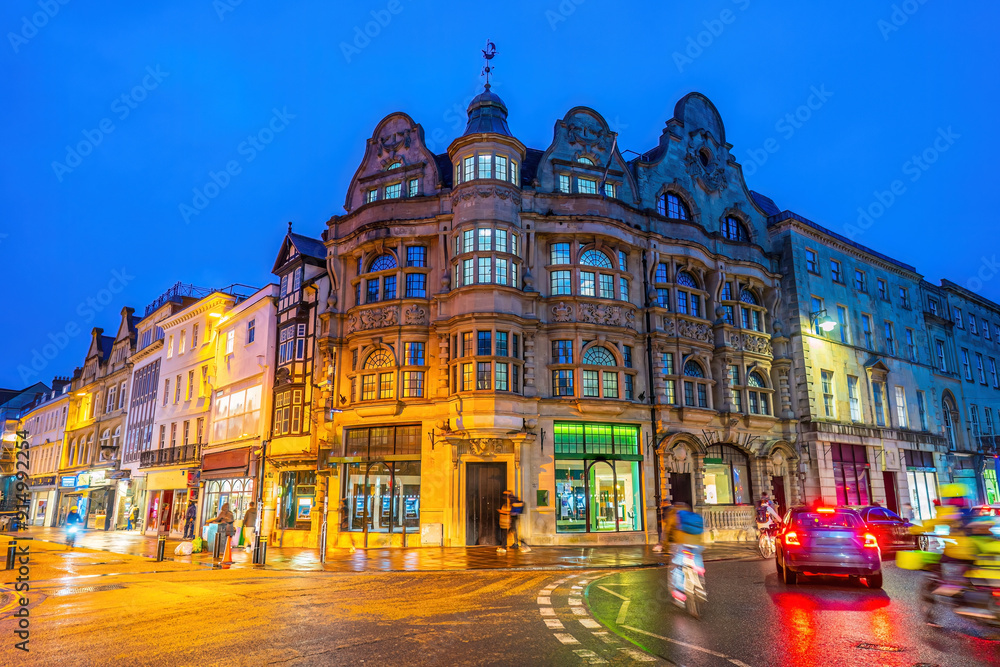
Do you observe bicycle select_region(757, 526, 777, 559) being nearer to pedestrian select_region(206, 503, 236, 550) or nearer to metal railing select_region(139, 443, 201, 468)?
pedestrian select_region(206, 503, 236, 550)

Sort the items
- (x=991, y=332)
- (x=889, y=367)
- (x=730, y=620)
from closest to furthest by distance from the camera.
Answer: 1. (x=730, y=620)
2. (x=889, y=367)
3. (x=991, y=332)

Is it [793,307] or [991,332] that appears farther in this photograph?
[991,332]

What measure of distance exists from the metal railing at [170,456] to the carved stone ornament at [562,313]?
23.7m

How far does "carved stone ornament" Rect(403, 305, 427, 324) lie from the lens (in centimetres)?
2813

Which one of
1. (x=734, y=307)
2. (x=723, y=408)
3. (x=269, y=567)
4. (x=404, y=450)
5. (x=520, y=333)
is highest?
(x=734, y=307)

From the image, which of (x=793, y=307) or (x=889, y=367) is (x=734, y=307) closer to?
(x=793, y=307)

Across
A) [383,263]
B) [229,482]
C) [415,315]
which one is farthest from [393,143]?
[229,482]

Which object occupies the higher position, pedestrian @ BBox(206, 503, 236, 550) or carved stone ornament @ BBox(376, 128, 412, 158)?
carved stone ornament @ BBox(376, 128, 412, 158)

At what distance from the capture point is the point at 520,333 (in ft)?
88.5

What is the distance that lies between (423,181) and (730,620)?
24338 millimetres

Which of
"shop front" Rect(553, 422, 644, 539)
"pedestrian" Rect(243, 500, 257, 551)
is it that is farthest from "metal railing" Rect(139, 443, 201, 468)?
"shop front" Rect(553, 422, 644, 539)

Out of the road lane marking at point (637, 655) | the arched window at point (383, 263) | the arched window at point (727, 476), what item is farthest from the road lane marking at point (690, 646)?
the arched window at point (383, 263)

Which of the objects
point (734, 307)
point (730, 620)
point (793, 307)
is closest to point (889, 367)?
point (793, 307)

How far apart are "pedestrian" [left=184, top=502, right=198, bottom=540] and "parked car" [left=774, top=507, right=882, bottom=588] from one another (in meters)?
31.2
